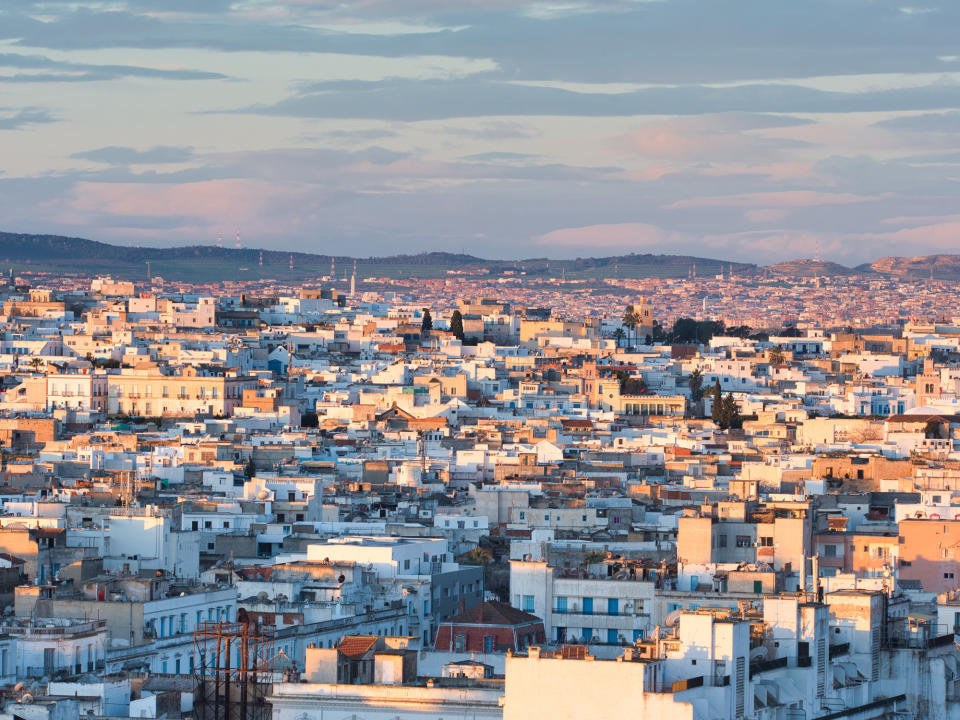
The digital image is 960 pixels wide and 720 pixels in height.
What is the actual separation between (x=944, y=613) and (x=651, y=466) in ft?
136

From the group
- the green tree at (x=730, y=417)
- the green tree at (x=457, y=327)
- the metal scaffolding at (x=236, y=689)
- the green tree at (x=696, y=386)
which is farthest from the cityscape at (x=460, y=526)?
the green tree at (x=457, y=327)

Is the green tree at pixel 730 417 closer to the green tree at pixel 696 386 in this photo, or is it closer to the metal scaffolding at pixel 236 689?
the green tree at pixel 696 386

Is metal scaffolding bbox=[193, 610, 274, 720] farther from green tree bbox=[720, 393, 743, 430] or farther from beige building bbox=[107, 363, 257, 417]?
green tree bbox=[720, 393, 743, 430]

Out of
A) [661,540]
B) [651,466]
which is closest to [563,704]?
[661,540]

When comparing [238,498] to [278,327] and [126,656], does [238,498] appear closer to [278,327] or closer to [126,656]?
[126,656]

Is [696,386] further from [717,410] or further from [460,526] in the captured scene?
[460,526]

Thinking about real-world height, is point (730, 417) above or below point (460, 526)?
below

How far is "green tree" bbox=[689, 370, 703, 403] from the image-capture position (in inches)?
4612

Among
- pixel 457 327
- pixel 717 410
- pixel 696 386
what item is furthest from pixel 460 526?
pixel 457 327

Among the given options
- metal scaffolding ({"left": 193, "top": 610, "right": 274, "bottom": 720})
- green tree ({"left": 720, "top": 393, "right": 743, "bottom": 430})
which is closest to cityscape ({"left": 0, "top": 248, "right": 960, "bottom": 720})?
metal scaffolding ({"left": 193, "top": 610, "right": 274, "bottom": 720})

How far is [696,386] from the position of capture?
119312 mm

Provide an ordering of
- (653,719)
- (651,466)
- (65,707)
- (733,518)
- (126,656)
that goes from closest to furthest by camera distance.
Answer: (653,719) → (65,707) → (126,656) → (733,518) → (651,466)

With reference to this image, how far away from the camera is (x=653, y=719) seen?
2669 centimetres

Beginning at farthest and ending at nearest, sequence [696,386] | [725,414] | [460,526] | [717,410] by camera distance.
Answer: [696,386]
[717,410]
[725,414]
[460,526]
